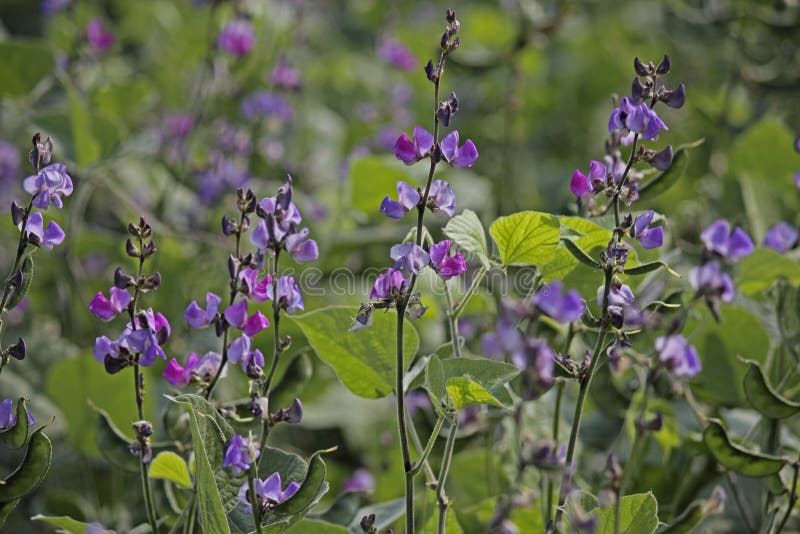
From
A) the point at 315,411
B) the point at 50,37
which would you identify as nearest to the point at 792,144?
the point at 315,411

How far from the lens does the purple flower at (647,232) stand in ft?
2.71

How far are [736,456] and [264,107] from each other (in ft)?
4.08

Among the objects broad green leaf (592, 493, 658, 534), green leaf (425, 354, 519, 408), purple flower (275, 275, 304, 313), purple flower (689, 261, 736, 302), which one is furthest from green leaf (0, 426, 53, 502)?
purple flower (689, 261, 736, 302)

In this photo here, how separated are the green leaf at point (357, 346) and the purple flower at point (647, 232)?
22 cm

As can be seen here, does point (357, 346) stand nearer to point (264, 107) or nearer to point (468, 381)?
point (468, 381)

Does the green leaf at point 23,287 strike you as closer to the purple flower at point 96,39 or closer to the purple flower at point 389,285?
the purple flower at point 389,285

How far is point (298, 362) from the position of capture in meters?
1.06

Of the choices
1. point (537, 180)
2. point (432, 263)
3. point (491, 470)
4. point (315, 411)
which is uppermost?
point (432, 263)

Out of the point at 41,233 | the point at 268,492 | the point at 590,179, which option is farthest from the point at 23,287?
the point at 590,179

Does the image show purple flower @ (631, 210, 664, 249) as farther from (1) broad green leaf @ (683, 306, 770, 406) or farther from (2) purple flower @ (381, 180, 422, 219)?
(1) broad green leaf @ (683, 306, 770, 406)

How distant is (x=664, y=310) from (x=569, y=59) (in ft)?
6.98

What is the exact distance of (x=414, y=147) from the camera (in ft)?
2.71

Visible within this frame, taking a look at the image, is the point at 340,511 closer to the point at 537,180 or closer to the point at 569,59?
the point at 537,180

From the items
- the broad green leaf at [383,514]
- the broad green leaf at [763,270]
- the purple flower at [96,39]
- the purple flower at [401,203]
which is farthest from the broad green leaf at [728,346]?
the purple flower at [96,39]
